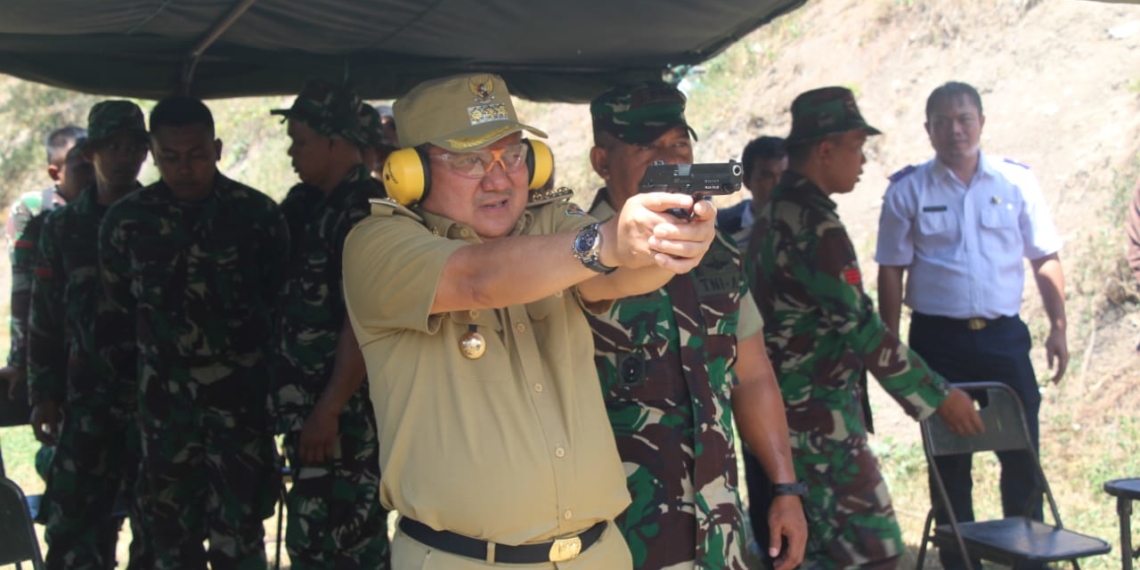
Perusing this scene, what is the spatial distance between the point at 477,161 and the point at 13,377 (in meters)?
4.18

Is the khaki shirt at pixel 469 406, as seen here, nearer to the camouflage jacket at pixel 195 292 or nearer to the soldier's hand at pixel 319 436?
the soldier's hand at pixel 319 436

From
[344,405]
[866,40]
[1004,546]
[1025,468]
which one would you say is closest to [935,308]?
[1025,468]

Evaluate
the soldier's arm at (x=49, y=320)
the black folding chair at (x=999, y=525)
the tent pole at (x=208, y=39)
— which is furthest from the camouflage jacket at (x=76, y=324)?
the black folding chair at (x=999, y=525)

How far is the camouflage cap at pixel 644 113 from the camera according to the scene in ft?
11.3

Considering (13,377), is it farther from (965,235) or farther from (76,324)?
(965,235)

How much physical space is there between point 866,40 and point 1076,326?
4375 millimetres

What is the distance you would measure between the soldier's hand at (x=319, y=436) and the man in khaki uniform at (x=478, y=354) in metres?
1.84

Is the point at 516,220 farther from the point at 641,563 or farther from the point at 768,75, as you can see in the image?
the point at 768,75

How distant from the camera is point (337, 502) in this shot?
185 inches

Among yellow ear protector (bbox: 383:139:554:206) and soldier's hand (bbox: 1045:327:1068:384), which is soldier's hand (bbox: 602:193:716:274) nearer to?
yellow ear protector (bbox: 383:139:554:206)

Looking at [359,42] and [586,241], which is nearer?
[586,241]

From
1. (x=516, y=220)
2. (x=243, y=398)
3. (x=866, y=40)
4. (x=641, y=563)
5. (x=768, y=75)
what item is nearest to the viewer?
(x=516, y=220)

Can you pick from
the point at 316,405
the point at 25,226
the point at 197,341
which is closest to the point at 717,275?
the point at 316,405

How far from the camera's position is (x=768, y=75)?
12562 mm
